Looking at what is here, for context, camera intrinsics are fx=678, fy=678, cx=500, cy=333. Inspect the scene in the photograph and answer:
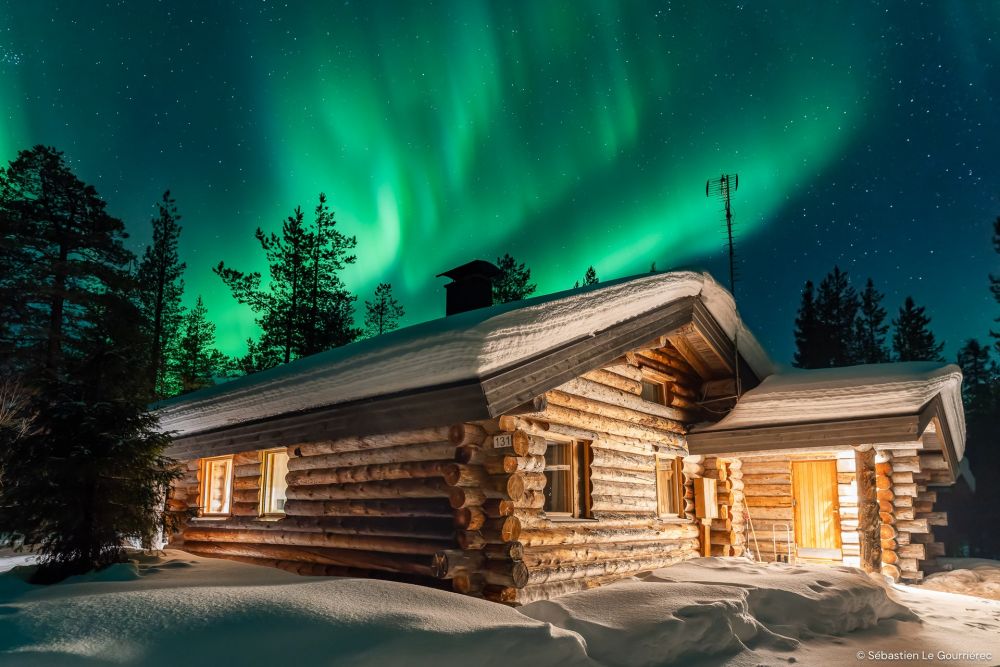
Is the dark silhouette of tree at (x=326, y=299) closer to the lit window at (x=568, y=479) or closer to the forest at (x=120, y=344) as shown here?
the forest at (x=120, y=344)

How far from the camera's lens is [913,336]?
139 ft

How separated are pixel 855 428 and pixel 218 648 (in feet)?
35.1

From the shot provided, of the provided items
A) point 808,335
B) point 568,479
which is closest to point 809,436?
point 568,479

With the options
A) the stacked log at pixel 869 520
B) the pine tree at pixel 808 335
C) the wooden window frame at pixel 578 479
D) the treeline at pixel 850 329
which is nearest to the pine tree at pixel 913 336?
the treeline at pixel 850 329

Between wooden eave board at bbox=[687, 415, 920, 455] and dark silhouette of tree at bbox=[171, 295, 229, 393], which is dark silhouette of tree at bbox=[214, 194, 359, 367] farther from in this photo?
wooden eave board at bbox=[687, 415, 920, 455]

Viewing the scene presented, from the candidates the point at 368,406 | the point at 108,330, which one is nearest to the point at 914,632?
the point at 368,406

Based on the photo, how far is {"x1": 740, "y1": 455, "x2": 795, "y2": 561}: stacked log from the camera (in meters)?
14.5

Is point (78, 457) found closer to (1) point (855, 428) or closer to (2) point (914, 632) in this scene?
(2) point (914, 632)

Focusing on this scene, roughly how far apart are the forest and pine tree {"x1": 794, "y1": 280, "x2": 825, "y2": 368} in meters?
0.09

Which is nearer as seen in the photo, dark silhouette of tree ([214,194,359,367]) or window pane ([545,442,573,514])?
window pane ([545,442,573,514])

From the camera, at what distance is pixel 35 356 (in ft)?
78.0

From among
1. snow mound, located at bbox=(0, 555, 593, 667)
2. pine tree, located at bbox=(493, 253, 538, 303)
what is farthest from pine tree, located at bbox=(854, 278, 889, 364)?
snow mound, located at bbox=(0, 555, 593, 667)

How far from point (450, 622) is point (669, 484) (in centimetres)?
817

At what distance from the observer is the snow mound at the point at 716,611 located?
693cm
